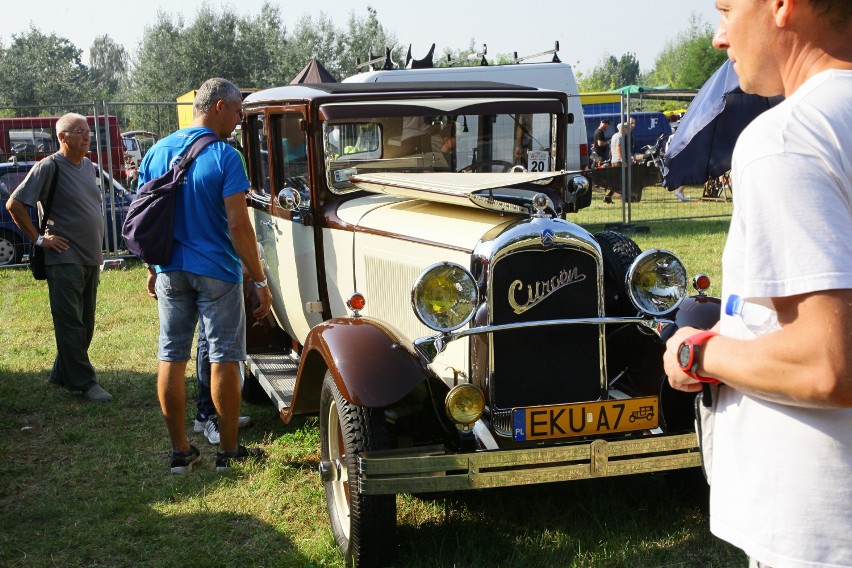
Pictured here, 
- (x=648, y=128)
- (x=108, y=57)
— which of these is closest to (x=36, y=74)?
(x=648, y=128)

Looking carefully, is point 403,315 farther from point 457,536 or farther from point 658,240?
point 658,240

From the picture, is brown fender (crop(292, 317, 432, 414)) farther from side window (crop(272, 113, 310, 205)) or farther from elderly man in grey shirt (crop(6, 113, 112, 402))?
elderly man in grey shirt (crop(6, 113, 112, 402))

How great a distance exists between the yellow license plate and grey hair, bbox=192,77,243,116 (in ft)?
7.66

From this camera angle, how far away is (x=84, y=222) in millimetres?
6043

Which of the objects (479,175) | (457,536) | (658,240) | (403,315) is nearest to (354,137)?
(479,175)

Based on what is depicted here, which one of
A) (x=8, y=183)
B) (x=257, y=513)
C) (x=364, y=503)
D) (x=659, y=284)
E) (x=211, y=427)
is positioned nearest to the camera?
(x=364, y=503)

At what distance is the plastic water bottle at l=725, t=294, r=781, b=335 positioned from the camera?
1.42 m

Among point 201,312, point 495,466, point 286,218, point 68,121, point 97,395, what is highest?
point 68,121

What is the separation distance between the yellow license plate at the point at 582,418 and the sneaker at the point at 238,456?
189 cm

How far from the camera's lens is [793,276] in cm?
129

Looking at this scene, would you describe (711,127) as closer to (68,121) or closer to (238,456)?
(68,121)

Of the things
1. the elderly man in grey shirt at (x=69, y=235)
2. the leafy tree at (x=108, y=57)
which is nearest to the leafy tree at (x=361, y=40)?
the elderly man in grey shirt at (x=69, y=235)

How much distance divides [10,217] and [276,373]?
859cm

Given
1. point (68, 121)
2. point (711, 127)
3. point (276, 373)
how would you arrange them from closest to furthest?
point (276, 373) → point (68, 121) → point (711, 127)
